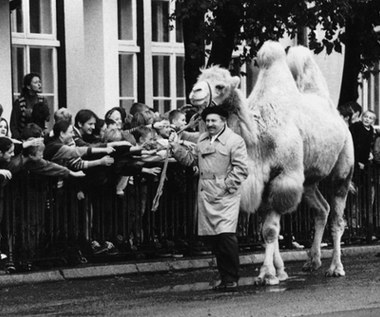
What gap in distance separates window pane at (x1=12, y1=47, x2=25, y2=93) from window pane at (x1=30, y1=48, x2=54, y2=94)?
245mm

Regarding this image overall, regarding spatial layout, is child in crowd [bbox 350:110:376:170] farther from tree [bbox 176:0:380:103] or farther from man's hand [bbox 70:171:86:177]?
man's hand [bbox 70:171:86:177]

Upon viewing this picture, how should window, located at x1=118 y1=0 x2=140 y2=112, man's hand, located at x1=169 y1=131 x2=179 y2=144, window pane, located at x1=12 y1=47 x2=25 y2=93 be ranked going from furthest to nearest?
window, located at x1=118 y1=0 x2=140 y2=112 < window pane, located at x1=12 y1=47 x2=25 y2=93 < man's hand, located at x1=169 y1=131 x2=179 y2=144

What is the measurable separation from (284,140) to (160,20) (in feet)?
39.3

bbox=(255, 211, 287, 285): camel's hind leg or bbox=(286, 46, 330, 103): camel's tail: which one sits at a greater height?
bbox=(286, 46, 330, 103): camel's tail

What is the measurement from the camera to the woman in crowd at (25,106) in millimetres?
20188

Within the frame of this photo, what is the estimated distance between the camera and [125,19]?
91.4 feet

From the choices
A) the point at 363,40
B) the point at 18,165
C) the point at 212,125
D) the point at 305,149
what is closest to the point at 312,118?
the point at 305,149

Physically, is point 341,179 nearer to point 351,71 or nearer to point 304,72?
point 304,72

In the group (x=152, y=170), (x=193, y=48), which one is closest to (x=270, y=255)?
(x=152, y=170)

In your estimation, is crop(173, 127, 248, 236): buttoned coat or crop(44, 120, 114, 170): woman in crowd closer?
crop(173, 127, 248, 236): buttoned coat

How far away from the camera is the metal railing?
17531 mm

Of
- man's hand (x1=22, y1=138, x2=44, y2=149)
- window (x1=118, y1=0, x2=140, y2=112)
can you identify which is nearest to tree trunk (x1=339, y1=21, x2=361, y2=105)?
window (x1=118, y1=0, x2=140, y2=112)

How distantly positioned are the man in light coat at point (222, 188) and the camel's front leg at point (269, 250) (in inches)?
15.9

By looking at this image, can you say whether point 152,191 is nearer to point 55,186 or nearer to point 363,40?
point 55,186
